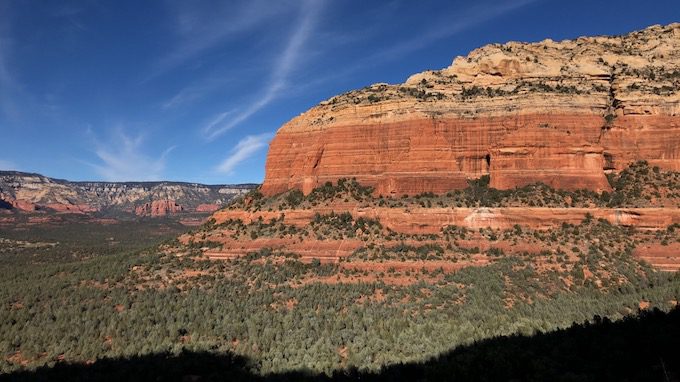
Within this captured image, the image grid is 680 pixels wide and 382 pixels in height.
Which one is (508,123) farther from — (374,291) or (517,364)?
(517,364)

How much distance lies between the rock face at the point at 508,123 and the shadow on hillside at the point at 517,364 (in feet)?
79.5

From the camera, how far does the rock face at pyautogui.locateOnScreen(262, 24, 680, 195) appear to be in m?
38.0

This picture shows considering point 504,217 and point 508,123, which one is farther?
point 508,123

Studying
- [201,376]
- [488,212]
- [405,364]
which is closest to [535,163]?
[488,212]

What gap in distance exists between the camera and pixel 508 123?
39500mm

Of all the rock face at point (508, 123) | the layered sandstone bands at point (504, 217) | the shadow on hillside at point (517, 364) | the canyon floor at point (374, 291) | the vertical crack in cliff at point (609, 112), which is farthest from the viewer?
the vertical crack in cliff at point (609, 112)

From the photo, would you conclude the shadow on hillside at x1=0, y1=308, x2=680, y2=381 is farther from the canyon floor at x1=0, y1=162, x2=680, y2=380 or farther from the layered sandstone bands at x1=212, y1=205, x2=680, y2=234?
the layered sandstone bands at x1=212, y1=205, x2=680, y2=234

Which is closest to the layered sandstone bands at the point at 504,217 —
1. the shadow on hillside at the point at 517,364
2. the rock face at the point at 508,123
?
the rock face at the point at 508,123

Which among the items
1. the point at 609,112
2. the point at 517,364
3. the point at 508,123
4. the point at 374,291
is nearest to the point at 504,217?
the point at 508,123

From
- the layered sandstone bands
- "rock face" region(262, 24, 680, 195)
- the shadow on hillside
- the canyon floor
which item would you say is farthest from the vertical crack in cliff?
the shadow on hillside

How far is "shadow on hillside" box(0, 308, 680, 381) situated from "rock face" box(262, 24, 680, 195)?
2423 centimetres

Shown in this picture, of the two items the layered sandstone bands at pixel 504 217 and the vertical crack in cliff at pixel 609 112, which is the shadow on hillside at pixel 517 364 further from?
the vertical crack in cliff at pixel 609 112

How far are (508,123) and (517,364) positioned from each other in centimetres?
3074

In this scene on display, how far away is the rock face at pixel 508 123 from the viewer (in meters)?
38.0
